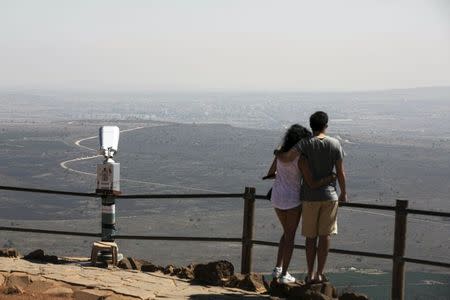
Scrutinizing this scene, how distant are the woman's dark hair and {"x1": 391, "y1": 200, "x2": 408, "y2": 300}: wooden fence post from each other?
4.10 feet

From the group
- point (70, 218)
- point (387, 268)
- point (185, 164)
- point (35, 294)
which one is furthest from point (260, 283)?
point (185, 164)

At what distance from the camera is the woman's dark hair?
873cm

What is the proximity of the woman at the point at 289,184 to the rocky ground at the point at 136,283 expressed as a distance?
38 centimetres

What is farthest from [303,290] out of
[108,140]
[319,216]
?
[108,140]

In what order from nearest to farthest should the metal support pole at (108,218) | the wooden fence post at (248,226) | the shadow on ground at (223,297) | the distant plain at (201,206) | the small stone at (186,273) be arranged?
the shadow on ground at (223,297)
the small stone at (186,273)
the wooden fence post at (248,226)
the metal support pole at (108,218)
the distant plain at (201,206)

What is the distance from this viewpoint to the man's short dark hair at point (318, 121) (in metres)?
8.53

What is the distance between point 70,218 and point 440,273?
46584 mm

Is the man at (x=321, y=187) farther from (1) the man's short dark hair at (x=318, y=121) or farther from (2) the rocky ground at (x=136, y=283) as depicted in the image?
(2) the rocky ground at (x=136, y=283)

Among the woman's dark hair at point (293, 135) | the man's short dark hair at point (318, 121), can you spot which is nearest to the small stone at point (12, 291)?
the woman's dark hair at point (293, 135)

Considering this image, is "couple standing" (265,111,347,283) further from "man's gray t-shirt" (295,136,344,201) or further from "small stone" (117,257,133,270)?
"small stone" (117,257,133,270)

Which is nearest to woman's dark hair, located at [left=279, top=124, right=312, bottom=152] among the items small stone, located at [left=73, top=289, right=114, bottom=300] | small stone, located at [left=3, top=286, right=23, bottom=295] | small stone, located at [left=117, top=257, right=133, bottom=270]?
small stone, located at [left=73, top=289, right=114, bottom=300]

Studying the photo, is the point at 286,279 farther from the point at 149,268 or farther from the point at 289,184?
the point at 149,268

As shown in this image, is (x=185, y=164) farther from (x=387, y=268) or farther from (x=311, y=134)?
(x=311, y=134)

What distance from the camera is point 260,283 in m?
9.24
